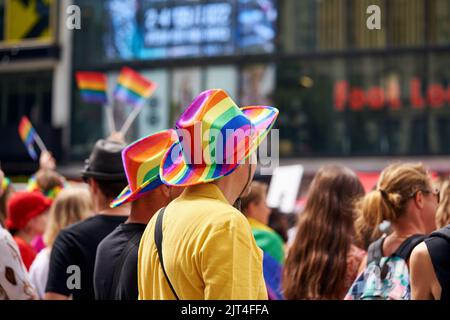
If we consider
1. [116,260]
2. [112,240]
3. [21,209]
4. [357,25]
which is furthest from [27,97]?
[116,260]

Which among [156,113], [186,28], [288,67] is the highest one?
[186,28]

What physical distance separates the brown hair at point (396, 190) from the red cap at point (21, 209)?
2437mm

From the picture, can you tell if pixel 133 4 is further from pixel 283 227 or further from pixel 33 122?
pixel 283 227

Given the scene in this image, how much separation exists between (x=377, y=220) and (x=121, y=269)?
136 cm

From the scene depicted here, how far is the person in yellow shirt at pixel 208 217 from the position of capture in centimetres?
225

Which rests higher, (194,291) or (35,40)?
(35,40)

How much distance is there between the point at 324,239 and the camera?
441 cm

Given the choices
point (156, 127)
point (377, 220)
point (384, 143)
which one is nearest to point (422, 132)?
point (384, 143)

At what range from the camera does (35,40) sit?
25.6 meters

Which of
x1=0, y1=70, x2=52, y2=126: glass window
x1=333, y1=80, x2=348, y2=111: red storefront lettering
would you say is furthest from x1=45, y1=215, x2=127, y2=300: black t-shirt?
x1=0, y1=70, x2=52, y2=126: glass window

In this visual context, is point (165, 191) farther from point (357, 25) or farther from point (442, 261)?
point (357, 25)

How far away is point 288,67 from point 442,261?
1864 cm

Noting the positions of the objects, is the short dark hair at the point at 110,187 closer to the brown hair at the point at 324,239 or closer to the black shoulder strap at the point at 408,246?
the brown hair at the point at 324,239

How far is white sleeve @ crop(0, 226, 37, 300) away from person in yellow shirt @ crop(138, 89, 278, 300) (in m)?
1.20
